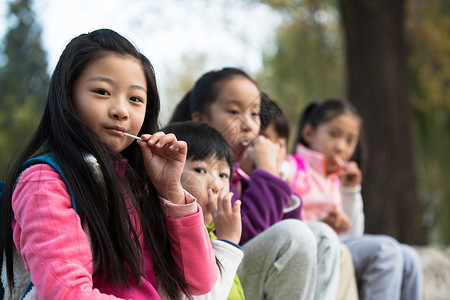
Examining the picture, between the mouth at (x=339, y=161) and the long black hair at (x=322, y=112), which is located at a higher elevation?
the long black hair at (x=322, y=112)

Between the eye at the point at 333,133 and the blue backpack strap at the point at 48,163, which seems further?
the eye at the point at 333,133

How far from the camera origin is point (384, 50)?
4512mm

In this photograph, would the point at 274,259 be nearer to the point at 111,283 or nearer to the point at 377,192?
the point at 111,283

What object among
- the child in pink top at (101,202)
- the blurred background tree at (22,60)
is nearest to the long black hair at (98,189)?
the child in pink top at (101,202)

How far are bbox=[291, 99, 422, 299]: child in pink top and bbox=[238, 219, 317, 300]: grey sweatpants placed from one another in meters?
0.69

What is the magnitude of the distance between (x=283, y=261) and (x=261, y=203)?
0.20m

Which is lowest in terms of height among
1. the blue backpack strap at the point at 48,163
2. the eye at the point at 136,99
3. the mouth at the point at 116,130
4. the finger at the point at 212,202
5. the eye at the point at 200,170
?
the finger at the point at 212,202

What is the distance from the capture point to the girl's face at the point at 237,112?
1712 millimetres

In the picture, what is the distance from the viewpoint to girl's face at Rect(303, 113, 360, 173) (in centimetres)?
254

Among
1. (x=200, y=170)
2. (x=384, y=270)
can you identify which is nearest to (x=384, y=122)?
(x=384, y=270)

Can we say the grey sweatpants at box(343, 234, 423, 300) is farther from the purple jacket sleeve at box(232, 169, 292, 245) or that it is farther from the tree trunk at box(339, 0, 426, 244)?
the tree trunk at box(339, 0, 426, 244)

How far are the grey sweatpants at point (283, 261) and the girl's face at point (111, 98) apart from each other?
0.55 m

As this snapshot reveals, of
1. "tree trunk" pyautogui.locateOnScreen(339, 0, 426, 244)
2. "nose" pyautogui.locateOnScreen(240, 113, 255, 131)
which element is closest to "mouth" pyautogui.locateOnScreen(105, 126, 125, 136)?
"nose" pyautogui.locateOnScreen(240, 113, 255, 131)

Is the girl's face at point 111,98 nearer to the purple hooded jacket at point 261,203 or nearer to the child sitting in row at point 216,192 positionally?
the child sitting in row at point 216,192
